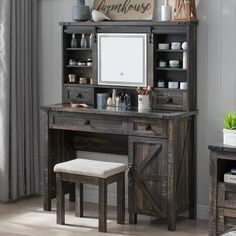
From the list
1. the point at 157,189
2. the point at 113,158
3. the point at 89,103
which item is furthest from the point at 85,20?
the point at 157,189

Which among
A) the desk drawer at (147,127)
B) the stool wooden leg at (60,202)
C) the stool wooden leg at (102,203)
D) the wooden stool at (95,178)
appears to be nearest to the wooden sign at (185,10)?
the desk drawer at (147,127)

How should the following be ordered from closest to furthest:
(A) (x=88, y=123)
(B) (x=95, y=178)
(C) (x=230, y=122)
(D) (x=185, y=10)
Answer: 1. (C) (x=230, y=122)
2. (B) (x=95, y=178)
3. (D) (x=185, y=10)
4. (A) (x=88, y=123)

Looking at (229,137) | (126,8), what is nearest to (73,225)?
(229,137)

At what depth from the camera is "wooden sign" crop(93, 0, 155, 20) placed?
5.54 meters

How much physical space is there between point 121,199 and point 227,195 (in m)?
0.88

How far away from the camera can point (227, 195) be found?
16.0ft

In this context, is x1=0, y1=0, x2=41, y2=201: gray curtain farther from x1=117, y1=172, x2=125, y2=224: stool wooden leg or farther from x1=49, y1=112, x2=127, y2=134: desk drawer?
x1=117, y1=172, x2=125, y2=224: stool wooden leg

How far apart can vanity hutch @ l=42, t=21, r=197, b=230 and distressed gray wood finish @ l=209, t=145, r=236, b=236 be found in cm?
35

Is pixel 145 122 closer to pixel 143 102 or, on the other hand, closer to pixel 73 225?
pixel 143 102

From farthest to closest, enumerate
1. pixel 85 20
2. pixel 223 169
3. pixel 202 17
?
1. pixel 85 20
2. pixel 202 17
3. pixel 223 169

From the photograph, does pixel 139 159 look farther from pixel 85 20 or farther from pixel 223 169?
pixel 85 20

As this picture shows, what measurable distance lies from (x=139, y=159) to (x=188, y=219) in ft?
2.21

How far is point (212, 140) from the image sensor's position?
5.43 metres

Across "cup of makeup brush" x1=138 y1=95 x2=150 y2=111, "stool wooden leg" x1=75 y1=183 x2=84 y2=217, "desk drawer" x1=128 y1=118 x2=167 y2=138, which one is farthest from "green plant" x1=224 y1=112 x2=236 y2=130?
"stool wooden leg" x1=75 y1=183 x2=84 y2=217
